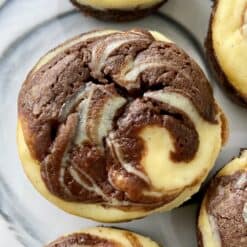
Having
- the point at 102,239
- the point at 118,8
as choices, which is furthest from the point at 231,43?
the point at 102,239

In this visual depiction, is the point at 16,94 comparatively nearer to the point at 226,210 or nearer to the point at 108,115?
the point at 108,115

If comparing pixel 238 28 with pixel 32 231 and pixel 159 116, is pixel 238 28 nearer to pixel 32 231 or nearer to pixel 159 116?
pixel 159 116

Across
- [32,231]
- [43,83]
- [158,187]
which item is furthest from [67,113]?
[32,231]

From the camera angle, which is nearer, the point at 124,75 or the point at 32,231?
the point at 124,75

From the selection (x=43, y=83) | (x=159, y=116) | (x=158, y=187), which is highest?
(x=43, y=83)

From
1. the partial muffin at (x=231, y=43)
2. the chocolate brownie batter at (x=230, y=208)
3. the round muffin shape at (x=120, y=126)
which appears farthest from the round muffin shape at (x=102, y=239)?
the partial muffin at (x=231, y=43)

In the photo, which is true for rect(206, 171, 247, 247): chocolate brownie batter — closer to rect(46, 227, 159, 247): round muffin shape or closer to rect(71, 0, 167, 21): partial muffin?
rect(46, 227, 159, 247): round muffin shape
